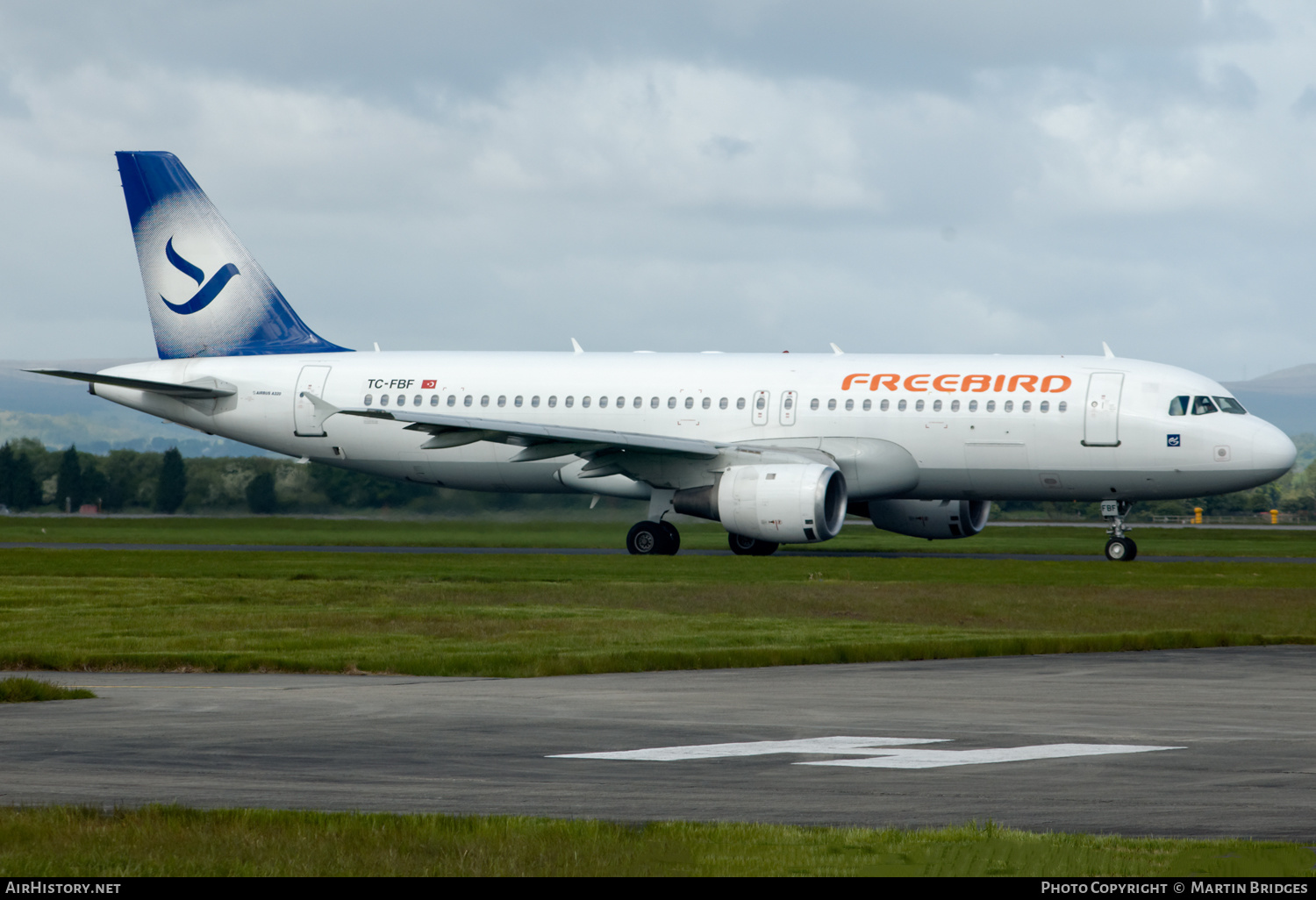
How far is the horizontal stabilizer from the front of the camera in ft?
137

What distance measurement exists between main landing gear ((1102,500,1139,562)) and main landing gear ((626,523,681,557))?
8910 mm

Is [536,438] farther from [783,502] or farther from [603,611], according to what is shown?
[603,611]

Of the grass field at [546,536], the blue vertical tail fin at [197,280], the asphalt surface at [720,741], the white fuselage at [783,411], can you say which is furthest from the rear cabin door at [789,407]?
the asphalt surface at [720,741]

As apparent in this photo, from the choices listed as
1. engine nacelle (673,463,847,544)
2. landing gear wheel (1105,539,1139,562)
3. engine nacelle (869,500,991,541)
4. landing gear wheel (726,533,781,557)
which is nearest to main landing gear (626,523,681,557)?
landing gear wheel (726,533,781,557)

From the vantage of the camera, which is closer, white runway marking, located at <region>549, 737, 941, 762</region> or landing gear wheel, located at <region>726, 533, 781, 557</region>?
white runway marking, located at <region>549, 737, 941, 762</region>

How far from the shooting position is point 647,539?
3872 cm

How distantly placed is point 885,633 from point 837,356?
1914 cm

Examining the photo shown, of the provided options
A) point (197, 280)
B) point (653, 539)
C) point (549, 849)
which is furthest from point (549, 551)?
point (549, 849)

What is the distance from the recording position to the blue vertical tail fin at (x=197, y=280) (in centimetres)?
4431

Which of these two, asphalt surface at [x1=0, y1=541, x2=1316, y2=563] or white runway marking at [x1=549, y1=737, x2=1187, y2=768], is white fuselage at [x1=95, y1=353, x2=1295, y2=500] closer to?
asphalt surface at [x1=0, y1=541, x2=1316, y2=563]

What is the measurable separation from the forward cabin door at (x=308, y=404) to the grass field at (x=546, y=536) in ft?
9.88

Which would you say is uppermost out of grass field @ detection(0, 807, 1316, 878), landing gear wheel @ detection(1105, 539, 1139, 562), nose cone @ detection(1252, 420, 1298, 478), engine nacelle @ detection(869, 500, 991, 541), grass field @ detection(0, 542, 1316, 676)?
nose cone @ detection(1252, 420, 1298, 478)

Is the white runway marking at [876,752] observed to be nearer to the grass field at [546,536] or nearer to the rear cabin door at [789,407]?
the rear cabin door at [789,407]

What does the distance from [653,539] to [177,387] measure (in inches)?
478
